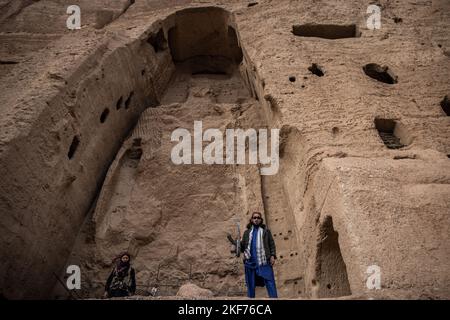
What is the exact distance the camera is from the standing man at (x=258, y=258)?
12.5ft

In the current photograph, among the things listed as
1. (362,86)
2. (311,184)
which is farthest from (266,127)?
(311,184)

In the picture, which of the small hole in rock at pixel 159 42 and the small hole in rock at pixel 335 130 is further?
the small hole in rock at pixel 159 42

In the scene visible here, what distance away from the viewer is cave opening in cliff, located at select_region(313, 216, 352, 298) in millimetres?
3777

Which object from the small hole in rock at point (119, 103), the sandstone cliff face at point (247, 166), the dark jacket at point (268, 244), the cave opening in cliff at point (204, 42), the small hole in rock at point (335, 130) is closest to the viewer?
the sandstone cliff face at point (247, 166)

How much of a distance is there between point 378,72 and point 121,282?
4.65 meters

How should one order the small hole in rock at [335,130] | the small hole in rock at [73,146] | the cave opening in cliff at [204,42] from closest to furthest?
the small hole in rock at [335,130]
the small hole in rock at [73,146]
the cave opening in cliff at [204,42]

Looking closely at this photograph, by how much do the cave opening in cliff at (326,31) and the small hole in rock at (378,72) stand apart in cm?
123

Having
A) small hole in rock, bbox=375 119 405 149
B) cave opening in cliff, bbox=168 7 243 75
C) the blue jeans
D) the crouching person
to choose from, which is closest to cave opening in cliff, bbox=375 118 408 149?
small hole in rock, bbox=375 119 405 149

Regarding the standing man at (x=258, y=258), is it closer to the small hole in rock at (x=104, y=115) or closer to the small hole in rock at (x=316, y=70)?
the small hole in rock at (x=316, y=70)

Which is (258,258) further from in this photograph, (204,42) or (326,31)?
(204,42)

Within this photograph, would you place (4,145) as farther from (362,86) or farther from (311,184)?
(362,86)

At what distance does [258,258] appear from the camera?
12.7ft

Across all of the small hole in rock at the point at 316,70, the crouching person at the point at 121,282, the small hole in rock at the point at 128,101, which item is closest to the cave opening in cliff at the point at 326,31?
the small hole in rock at the point at 316,70

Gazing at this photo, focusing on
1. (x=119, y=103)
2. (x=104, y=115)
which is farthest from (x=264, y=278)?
(x=119, y=103)
